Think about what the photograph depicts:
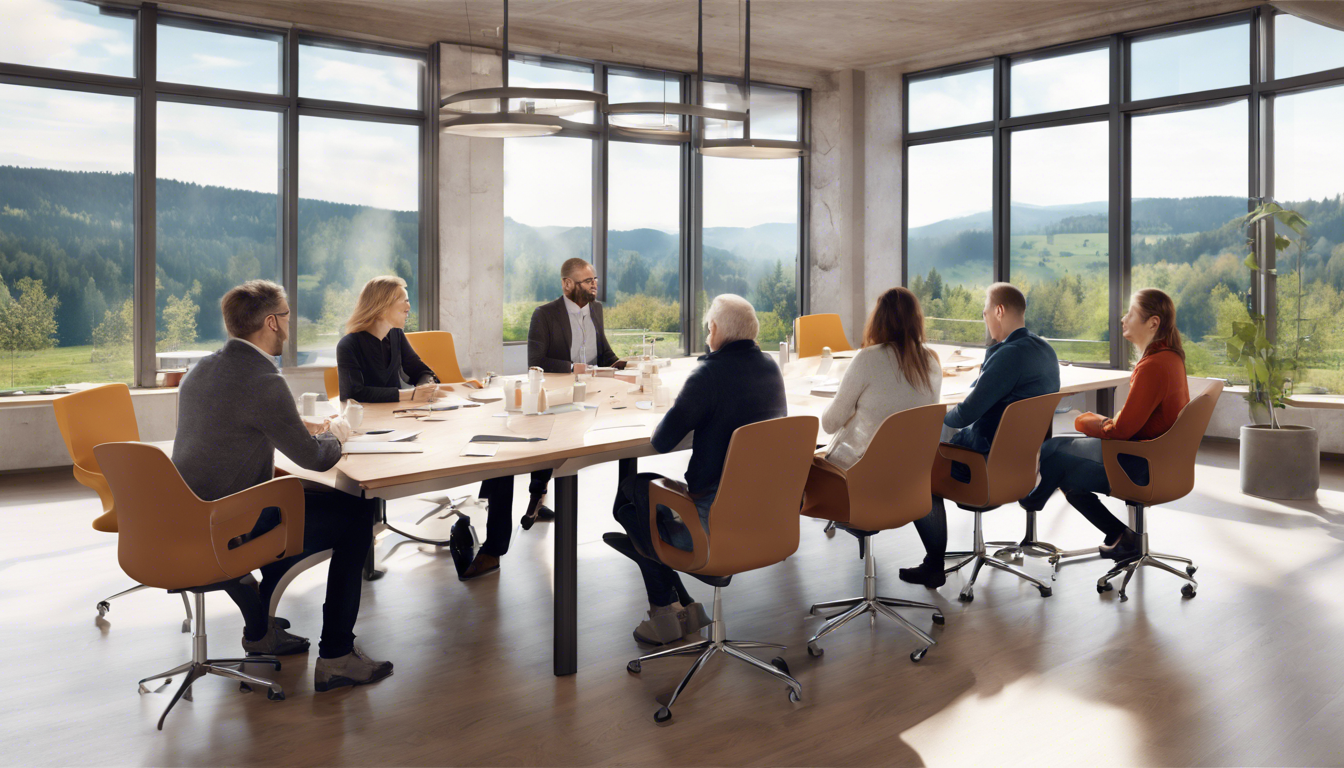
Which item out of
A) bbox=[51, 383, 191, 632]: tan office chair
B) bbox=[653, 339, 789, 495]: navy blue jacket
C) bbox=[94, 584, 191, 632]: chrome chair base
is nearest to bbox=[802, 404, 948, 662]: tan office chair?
bbox=[653, 339, 789, 495]: navy blue jacket

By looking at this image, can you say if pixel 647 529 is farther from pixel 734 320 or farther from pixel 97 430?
pixel 97 430

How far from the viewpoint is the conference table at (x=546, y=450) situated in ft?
10.2

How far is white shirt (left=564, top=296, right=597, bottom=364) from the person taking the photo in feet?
20.1

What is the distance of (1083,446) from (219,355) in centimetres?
373

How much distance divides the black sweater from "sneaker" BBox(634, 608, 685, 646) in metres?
1.84

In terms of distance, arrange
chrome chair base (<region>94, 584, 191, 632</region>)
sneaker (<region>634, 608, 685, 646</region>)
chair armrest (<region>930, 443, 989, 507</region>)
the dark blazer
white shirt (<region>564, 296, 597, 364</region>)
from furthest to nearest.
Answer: white shirt (<region>564, 296, 597, 364</region>)
the dark blazer
chair armrest (<region>930, 443, 989, 507</region>)
chrome chair base (<region>94, 584, 191, 632</region>)
sneaker (<region>634, 608, 685, 646</region>)

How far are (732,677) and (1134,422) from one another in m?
2.21

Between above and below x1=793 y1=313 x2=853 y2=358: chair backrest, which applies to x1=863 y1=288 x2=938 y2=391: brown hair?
below

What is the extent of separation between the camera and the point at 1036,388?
4297mm

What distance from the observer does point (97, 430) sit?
3947 mm

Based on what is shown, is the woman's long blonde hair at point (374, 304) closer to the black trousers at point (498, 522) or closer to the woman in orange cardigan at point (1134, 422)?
the black trousers at point (498, 522)

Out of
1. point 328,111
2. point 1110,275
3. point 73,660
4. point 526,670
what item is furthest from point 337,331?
point 1110,275

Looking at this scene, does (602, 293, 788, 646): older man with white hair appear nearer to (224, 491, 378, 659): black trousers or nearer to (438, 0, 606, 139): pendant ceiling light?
(224, 491, 378, 659): black trousers

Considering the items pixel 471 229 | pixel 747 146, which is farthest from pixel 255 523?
pixel 471 229
